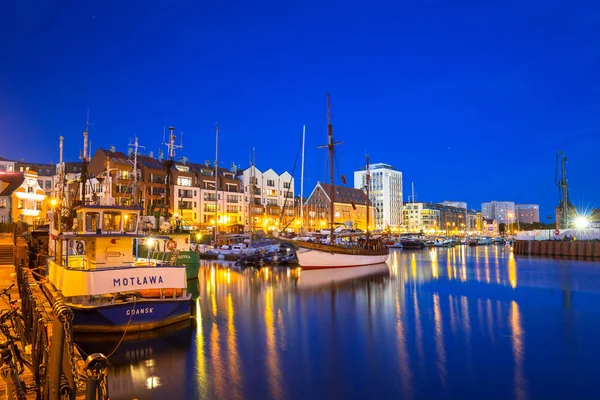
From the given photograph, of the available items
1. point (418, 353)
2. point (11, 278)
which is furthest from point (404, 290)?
point (11, 278)

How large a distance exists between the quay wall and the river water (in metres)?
48.4

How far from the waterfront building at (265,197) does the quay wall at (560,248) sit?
51492 millimetres

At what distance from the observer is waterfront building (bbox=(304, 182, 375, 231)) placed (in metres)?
139

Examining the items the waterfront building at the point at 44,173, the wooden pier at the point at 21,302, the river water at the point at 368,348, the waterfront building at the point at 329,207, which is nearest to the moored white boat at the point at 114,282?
the river water at the point at 368,348

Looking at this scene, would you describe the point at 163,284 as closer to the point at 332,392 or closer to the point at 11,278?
the point at 332,392

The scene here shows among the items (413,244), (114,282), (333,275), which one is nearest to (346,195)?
(413,244)

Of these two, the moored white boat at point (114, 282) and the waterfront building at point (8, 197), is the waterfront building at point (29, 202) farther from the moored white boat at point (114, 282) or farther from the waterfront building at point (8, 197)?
the moored white boat at point (114, 282)

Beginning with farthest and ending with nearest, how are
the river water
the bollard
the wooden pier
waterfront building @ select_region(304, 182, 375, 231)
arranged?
waterfront building @ select_region(304, 182, 375, 231)
the river water
the wooden pier
the bollard

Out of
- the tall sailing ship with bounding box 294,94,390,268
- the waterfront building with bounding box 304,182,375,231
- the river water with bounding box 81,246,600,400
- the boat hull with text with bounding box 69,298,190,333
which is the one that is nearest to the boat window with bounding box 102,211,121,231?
the boat hull with text with bounding box 69,298,190,333

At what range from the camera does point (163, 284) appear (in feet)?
67.3

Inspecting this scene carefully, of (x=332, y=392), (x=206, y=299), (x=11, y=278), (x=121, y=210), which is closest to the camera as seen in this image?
(x=332, y=392)

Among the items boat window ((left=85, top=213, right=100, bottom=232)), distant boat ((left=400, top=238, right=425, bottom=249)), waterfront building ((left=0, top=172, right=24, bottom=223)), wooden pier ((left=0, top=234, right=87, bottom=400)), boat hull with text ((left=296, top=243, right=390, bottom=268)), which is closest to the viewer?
wooden pier ((left=0, top=234, right=87, bottom=400))

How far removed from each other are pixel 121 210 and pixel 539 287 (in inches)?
1511

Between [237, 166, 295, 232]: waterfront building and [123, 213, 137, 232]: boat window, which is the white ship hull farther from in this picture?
[237, 166, 295, 232]: waterfront building
